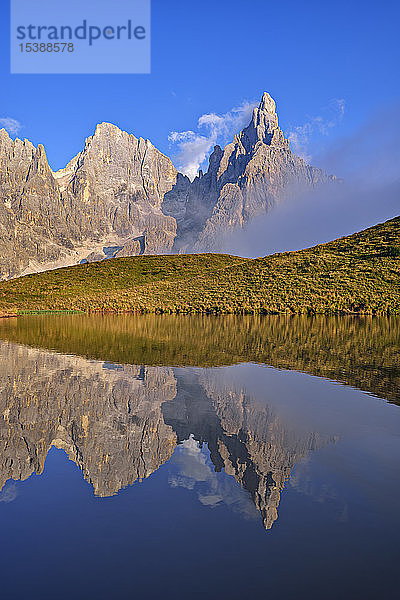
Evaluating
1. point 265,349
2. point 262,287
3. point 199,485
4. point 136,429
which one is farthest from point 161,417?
point 262,287

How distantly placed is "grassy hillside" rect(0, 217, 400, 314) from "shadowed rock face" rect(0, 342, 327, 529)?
3929 cm

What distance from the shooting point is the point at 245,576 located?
4.29 metres

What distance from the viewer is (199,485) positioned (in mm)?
6496

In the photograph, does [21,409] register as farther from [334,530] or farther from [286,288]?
[286,288]

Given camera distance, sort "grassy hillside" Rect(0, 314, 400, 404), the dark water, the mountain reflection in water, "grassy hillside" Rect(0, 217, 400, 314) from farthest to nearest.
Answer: "grassy hillside" Rect(0, 217, 400, 314) → "grassy hillside" Rect(0, 314, 400, 404) → the mountain reflection in water → the dark water

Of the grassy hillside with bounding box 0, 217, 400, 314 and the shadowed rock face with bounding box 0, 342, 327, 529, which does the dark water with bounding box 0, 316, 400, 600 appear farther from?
the grassy hillside with bounding box 0, 217, 400, 314


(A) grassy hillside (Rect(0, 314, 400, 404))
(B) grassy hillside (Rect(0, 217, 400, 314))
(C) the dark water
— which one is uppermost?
(B) grassy hillside (Rect(0, 217, 400, 314))

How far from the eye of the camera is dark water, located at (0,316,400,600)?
432cm

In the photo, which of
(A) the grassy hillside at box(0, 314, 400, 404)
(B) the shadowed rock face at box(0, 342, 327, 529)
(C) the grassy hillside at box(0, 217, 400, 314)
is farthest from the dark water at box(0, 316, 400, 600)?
(C) the grassy hillside at box(0, 217, 400, 314)

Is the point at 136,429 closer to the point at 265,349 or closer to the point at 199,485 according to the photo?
the point at 199,485

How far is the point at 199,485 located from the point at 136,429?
2746 millimetres

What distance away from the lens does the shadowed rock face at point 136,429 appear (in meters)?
6.99

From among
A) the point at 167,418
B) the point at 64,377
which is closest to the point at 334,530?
the point at 167,418

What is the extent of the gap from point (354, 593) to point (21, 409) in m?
8.36
